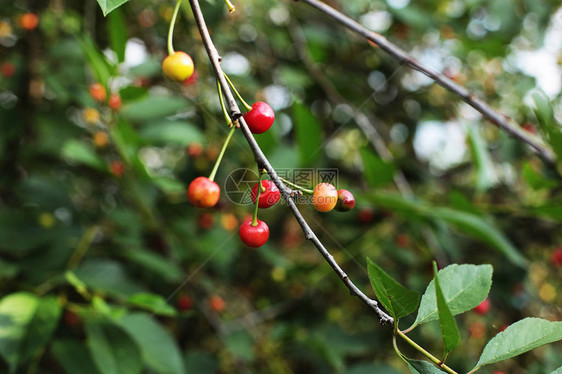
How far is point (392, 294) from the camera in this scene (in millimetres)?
627

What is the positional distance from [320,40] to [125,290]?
1639mm

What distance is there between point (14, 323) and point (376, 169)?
1.17 metres

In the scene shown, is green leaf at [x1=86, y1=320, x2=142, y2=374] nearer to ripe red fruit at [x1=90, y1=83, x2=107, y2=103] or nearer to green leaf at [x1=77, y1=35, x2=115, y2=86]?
green leaf at [x1=77, y1=35, x2=115, y2=86]

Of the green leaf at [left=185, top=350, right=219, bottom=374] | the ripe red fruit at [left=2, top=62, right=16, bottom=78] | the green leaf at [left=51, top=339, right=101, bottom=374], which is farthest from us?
the ripe red fruit at [left=2, top=62, right=16, bottom=78]

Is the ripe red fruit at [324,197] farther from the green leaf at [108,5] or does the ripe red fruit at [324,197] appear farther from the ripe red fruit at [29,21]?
the ripe red fruit at [29,21]

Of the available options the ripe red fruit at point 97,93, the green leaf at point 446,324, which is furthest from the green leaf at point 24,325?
the green leaf at point 446,324

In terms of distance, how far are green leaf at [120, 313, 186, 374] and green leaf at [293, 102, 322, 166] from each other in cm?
73

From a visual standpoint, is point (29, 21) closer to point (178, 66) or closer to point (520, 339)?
point (178, 66)

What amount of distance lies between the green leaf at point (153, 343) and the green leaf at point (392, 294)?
0.86 meters

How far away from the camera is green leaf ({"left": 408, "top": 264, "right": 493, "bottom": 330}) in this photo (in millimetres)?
710

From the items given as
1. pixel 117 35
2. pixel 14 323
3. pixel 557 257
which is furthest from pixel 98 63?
pixel 557 257

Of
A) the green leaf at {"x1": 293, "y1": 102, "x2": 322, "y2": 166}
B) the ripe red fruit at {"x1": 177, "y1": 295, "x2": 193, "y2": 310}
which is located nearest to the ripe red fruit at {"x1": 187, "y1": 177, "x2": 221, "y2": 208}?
the green leaf at {"x1": 293, "y1": 102, "x2": 322, "y2": 166}

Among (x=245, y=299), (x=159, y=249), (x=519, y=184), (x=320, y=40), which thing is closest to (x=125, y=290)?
(x=159, y=249)

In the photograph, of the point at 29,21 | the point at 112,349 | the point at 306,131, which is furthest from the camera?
the point at 29,21
